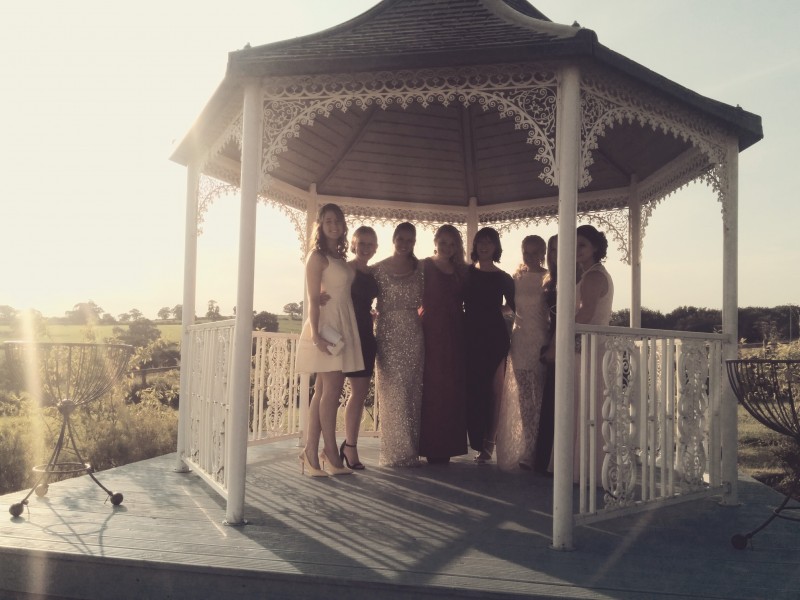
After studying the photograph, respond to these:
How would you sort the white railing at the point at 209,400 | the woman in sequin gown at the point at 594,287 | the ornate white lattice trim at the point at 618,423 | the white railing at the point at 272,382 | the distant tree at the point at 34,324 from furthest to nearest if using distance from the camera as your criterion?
1. the distant tree at the point at 34,324
2. the white railing at the point at 272,382
3. the woman in sequin gown at the point at 594,287
4. the white railing at the point at 209,400
5. the ornate white lattice trim at the point at 618,423

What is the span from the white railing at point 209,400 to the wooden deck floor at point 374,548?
11.5 inches

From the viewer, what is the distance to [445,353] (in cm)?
664

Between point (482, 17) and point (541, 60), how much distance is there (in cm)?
86

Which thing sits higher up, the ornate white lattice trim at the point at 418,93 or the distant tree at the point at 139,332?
the ornate white lattice trim at the point at 418,93

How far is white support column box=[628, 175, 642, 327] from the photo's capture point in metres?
7.64

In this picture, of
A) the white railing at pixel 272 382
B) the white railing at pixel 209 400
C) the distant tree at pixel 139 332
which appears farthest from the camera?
the distant tree at pixel 139 332

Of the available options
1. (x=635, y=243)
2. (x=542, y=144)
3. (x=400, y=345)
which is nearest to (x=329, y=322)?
(x=400, y=345)

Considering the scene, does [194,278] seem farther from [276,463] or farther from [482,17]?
[482,17]

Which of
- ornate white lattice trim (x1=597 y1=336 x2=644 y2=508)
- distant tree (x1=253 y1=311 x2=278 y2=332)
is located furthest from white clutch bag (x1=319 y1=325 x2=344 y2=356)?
distant tree (x1=253 y1=311 x2=278 y2=332)

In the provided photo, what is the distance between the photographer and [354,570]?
3596 mm

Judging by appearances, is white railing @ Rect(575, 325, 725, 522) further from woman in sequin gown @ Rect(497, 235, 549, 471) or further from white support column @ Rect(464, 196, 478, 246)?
white support column @ Rect(464, 196, 478, 246)

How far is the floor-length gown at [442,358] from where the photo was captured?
662 cm

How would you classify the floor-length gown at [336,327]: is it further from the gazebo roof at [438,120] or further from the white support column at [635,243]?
the white support column at [635,243]

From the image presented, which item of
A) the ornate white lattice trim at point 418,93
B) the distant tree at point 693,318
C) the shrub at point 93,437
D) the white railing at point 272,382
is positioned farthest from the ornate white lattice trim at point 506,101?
the distant tree at point 693,318
